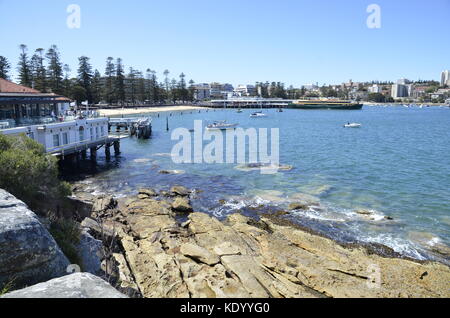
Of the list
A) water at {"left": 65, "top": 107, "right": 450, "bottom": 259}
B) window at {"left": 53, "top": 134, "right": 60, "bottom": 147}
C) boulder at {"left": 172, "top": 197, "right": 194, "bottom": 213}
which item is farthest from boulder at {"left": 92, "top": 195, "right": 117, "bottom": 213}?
window at {"left": 53, "top": 134, "right": 60, "bottom": 147}

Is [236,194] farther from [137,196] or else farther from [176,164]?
[176,164]

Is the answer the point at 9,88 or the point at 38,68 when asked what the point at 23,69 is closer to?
the point at 38,68

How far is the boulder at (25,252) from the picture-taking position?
6.61 meters

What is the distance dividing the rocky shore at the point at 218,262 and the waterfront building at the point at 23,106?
13.2m

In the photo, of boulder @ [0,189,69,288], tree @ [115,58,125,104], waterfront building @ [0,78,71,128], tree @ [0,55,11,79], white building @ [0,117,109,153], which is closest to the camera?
boulder @ [0,189,69,288]

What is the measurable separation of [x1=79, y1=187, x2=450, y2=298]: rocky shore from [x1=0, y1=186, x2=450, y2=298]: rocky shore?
1.3 inches

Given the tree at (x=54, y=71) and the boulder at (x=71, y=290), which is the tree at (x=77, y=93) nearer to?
the tree at (x=54, y=71)

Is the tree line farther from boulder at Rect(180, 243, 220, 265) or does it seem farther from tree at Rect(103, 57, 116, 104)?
boulder at Rect(180, 243, 220, 265)

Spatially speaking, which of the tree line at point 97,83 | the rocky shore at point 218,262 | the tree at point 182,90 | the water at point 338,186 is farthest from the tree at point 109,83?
the rocky shore at point 218,262

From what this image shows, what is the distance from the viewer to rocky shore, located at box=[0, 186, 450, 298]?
734 centimetres

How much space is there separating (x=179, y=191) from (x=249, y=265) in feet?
40.5

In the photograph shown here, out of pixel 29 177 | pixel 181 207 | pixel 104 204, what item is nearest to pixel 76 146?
pixel 104 204

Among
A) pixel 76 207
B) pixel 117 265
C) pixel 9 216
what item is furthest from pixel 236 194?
pixel 9 216
